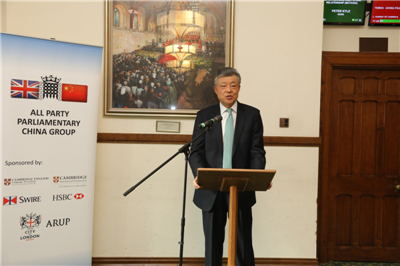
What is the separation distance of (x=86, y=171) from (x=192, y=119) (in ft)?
3.71

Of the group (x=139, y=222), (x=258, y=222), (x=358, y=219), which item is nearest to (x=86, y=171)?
(x=139, y=222)

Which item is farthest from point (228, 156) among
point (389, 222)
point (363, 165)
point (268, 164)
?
point (389, 222)

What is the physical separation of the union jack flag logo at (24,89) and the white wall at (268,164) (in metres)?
0.68

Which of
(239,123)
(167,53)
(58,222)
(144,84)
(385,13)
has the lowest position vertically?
(58,222)

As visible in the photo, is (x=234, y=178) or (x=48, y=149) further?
(x=48, y=149)

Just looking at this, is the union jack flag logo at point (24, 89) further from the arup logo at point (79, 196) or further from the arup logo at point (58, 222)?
the arup logo at point (58, 222)

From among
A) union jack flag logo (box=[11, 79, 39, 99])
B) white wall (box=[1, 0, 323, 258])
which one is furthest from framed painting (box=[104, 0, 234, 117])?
union jack flag logo (box=[11, 79, 39, 99])

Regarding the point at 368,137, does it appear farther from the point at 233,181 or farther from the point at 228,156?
the point at 233,181

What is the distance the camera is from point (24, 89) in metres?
2.51

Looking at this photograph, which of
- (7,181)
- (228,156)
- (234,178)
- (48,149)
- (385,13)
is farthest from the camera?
(385,13)

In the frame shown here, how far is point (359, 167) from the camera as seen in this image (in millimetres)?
3404

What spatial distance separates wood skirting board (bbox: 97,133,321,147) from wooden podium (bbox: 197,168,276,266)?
135cm

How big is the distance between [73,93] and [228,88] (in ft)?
4.50

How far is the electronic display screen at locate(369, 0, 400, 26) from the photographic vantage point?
326cm
